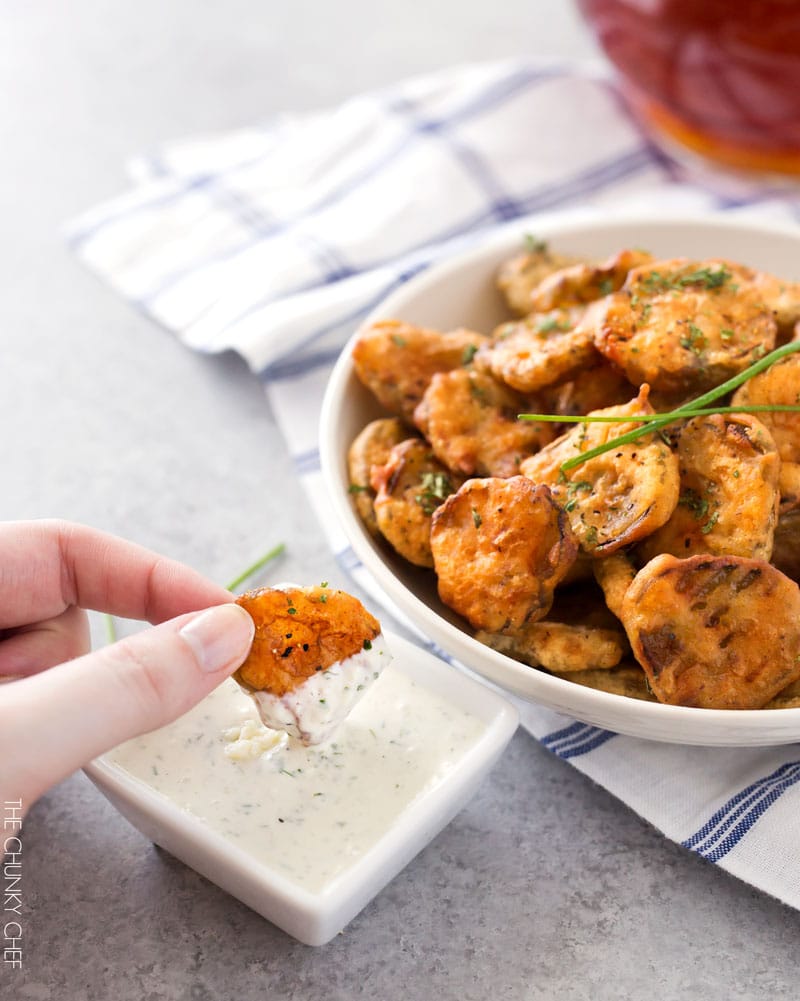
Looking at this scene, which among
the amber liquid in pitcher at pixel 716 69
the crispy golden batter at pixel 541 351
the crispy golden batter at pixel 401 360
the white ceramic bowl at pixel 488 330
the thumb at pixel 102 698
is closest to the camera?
the thumb at pixel 102 698

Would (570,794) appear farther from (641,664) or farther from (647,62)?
(647,62)

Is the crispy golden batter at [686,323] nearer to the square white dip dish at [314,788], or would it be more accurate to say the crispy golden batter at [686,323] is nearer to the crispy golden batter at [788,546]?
the crispy golden batter at [788,546]

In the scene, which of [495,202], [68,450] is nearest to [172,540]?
[68,450]

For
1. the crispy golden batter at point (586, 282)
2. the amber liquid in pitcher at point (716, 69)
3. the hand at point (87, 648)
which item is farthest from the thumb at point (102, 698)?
the amber liquid in pitcher at point (716, 69)

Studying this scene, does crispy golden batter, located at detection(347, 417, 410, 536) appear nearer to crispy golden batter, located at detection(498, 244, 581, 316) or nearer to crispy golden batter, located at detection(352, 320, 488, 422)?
crispy golden batter, located at detection(352, 320, 488, 422)

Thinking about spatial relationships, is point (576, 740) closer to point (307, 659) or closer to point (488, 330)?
point (307, 659)

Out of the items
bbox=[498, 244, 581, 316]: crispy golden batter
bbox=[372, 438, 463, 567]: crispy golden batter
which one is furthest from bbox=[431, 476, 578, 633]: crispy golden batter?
bbox=[498, 244, 581, 316]: crispy golden batter

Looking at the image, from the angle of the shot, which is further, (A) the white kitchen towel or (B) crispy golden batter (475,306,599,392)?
(A) the white kitchen towel
